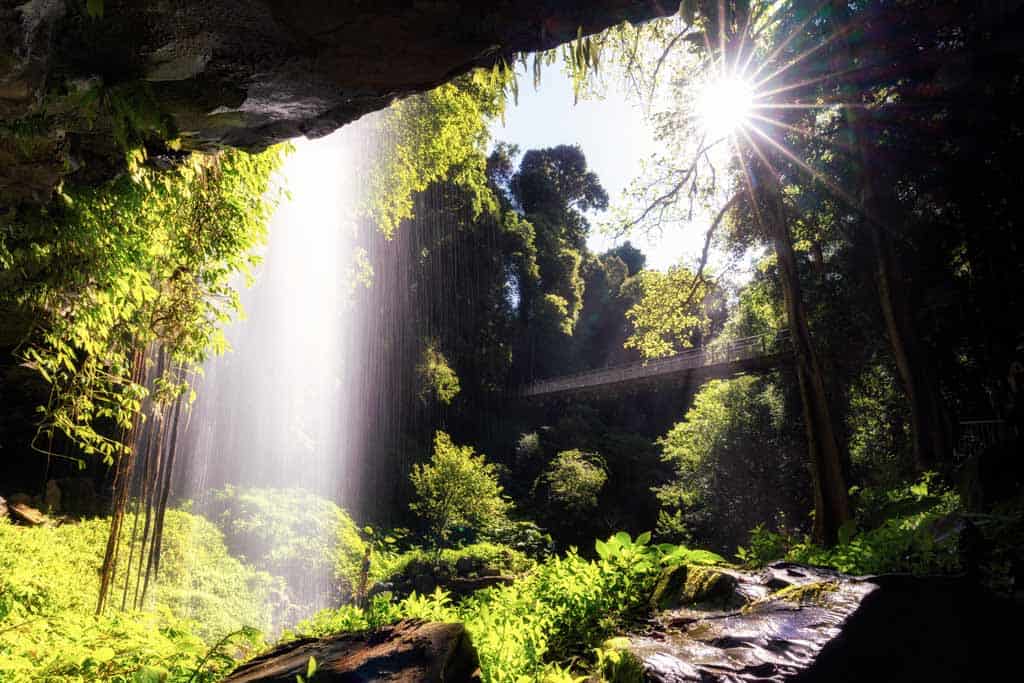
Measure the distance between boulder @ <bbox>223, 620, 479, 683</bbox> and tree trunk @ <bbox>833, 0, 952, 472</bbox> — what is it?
11.4 m

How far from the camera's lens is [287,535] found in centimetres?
1439

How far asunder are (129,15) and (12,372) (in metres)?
12.4

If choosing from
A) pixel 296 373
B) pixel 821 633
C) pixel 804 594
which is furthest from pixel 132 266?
pixel 296 373

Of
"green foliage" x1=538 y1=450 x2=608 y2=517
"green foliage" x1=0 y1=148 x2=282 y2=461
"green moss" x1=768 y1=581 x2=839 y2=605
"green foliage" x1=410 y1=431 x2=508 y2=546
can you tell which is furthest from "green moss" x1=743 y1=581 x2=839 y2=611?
"green foliage" x1=538 y1=450 x2=608 y2=517

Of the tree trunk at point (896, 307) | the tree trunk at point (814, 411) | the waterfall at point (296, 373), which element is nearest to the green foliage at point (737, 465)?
the tree trunk at point (896, 307)

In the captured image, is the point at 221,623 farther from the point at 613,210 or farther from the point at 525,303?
the point at 525,303

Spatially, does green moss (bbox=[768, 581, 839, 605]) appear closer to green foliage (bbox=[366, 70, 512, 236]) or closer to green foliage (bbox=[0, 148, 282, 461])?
green foliage (bbox=[0, 148, 282, 461])

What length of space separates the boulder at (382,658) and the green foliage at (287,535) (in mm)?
12549

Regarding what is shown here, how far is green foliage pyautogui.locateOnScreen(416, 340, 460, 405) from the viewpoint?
2119cm

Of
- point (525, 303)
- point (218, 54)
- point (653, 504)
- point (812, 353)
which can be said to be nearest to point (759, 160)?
point (812, 353)

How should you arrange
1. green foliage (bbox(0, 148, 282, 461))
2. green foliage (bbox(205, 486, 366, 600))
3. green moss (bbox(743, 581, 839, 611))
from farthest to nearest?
green foliage (bbox(205, 486, 366, 600)) < green foliage (bbox(0, 148, 282, 461)) < green moss (bbox(743, 581, 839, 611))

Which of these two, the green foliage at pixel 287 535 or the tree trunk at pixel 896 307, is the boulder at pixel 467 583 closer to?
the green foliage at pixel 287 535

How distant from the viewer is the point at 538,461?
24.5 m

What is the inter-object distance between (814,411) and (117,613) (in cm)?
792
